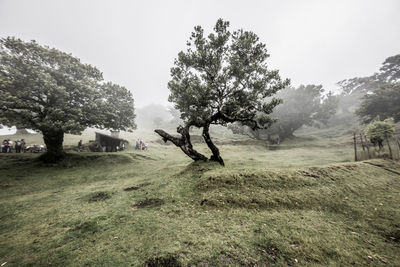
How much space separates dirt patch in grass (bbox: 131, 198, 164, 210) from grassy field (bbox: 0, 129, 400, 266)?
55 mm

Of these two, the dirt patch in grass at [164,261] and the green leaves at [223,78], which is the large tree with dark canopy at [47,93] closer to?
the green leaves at [223,78]

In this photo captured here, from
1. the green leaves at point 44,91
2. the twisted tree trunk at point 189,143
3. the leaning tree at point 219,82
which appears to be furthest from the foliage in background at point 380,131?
the green leaves at point 44,91

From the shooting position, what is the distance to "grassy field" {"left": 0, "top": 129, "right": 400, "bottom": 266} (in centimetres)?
384

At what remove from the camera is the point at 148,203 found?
692 centimetres

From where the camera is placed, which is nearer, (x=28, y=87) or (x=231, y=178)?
(x=231, y=178)

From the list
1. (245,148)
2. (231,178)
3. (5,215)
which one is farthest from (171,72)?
(245,148)

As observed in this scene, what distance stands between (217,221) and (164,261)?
226 cm

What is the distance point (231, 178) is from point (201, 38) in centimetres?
1069

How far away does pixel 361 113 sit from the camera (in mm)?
28484

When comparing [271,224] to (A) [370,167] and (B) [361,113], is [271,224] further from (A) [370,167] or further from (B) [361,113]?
(B) [361,113]

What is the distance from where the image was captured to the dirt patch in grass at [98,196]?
314 inches

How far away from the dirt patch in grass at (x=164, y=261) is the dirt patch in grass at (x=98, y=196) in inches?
237

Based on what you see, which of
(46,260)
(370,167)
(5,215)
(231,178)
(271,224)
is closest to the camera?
(46,260)

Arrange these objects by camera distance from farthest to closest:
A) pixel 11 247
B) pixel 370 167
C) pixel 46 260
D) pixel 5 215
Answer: pixel 370 167
pixel 5 215
pixel 11 247
pixel 46 260
